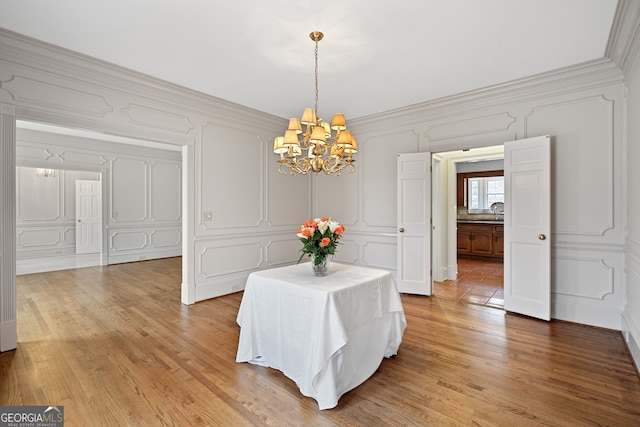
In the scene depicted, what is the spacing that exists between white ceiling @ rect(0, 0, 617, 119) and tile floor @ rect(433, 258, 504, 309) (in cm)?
289

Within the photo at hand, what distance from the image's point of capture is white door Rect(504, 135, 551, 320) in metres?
3.39

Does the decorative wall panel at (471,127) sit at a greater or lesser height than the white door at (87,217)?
greater

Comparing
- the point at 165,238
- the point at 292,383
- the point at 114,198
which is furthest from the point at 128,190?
the point at 292,383

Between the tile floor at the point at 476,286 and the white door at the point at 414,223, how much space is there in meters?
0.43

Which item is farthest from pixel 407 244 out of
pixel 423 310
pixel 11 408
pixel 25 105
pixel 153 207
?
pixel 153 207

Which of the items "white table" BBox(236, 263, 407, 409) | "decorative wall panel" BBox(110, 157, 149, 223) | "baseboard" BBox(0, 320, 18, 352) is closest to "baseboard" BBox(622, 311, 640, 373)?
"white table" BBox(236, 263, 407, 409)

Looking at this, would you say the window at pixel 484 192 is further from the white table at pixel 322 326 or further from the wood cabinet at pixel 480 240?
the white table at pixel 322 326

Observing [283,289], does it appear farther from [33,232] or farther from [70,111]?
[33,232]

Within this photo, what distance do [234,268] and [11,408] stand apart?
112 inches

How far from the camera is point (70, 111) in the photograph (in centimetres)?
304

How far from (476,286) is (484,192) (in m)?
4.14

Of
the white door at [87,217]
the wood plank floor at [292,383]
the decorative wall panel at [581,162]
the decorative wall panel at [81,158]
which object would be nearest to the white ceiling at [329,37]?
the decorative wall panel at [581,162]

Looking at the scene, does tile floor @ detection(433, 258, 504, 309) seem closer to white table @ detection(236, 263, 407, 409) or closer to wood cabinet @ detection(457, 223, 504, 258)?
wood cabinet @ detection(457, 223, 504, 258)

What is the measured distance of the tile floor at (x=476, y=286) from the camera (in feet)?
13.9
